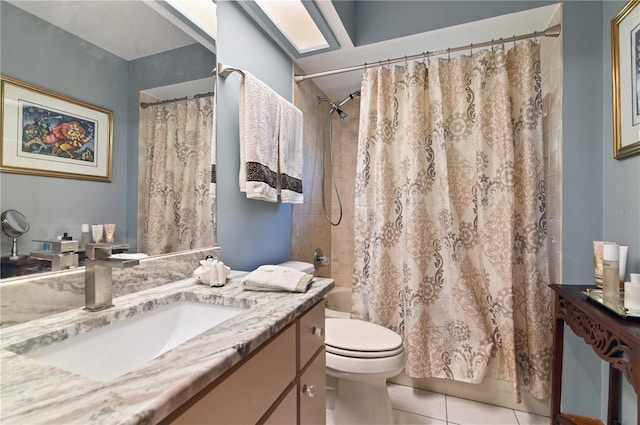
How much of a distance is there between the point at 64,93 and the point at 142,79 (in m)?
0.25

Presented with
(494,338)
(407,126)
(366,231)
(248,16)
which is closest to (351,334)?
(366,231)

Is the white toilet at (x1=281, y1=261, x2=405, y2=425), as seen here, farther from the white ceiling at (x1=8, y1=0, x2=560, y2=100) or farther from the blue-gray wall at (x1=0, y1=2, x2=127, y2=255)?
the white ceiling at (x1=8, y1=0, x2=560, y2=100)

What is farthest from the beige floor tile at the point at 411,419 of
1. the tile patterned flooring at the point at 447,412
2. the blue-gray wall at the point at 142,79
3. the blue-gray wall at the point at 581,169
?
the blue-gray wall at the point at 142,79

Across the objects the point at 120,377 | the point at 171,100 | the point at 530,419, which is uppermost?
the point at 171,100

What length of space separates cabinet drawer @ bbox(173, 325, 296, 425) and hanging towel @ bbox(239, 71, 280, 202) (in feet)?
2.53

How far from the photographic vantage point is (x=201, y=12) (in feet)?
3.84

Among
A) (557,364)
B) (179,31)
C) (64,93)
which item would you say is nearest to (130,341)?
(64,93)

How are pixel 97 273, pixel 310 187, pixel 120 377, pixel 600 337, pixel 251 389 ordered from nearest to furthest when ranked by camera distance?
pixel 120 377 < pixel 251 389 < pixel 97 273 < pixel 600 337 < pixel 310 187

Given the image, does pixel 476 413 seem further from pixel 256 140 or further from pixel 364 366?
pixel 256 140

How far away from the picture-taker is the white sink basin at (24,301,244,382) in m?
0.59

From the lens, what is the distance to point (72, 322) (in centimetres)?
62

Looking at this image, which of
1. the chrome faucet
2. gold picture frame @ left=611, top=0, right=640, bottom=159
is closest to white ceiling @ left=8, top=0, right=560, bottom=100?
gold picture frame @ left=611, top=0, right=640, bottom=159

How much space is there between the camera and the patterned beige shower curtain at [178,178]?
957 mm

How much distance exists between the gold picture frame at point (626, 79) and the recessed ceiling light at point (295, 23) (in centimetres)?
138
